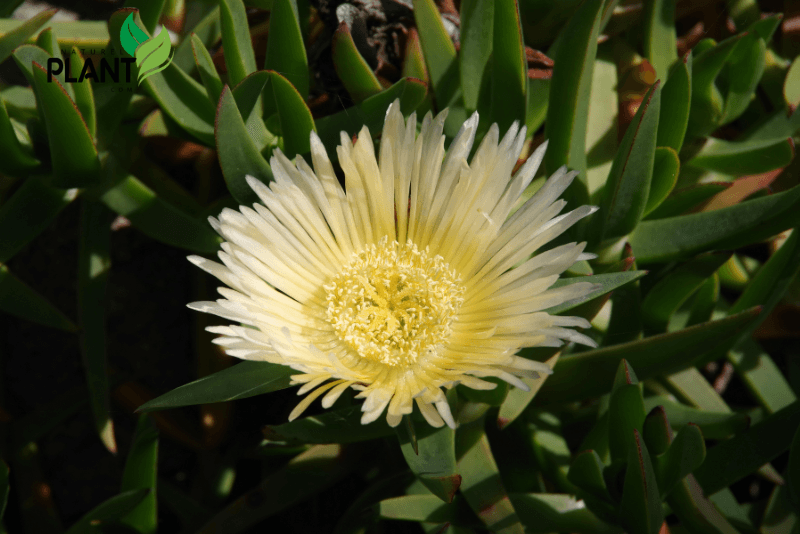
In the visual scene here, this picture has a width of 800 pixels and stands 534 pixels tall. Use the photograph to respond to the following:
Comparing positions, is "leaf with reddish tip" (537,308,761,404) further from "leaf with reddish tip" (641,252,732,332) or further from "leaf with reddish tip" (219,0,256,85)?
"leaf with reddish tip" (219,0,256,85)

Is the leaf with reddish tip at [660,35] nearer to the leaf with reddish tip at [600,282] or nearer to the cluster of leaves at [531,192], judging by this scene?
the cluster of leaves at [531,192]

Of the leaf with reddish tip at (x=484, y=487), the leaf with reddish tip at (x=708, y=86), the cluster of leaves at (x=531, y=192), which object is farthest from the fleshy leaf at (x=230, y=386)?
the leaf with reddish tip at (x=708, y=86)

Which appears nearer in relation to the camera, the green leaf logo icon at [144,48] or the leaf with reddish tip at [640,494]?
the leaf with reddish tip at [640,494]

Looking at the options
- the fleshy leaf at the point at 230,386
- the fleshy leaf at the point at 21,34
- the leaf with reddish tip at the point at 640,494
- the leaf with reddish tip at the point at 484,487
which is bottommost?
the leaf with reddish tip at the point at 484,487

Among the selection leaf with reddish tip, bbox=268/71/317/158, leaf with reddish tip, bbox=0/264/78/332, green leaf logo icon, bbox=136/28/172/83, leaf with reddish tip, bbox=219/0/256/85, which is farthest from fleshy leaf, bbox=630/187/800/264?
leaf with reddish tip, bbox=0/264/78/332

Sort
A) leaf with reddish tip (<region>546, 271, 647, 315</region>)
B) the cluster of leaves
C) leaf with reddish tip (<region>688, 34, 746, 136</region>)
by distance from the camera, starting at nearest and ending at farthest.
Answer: leaf with reddish tip (<region>546, 271, 647, 315</region>) → the cluster of leaves → leaf with reddish tip (<region>688, 34, 746, 136</region>)

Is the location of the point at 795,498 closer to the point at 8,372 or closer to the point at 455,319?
the point at 455,319
